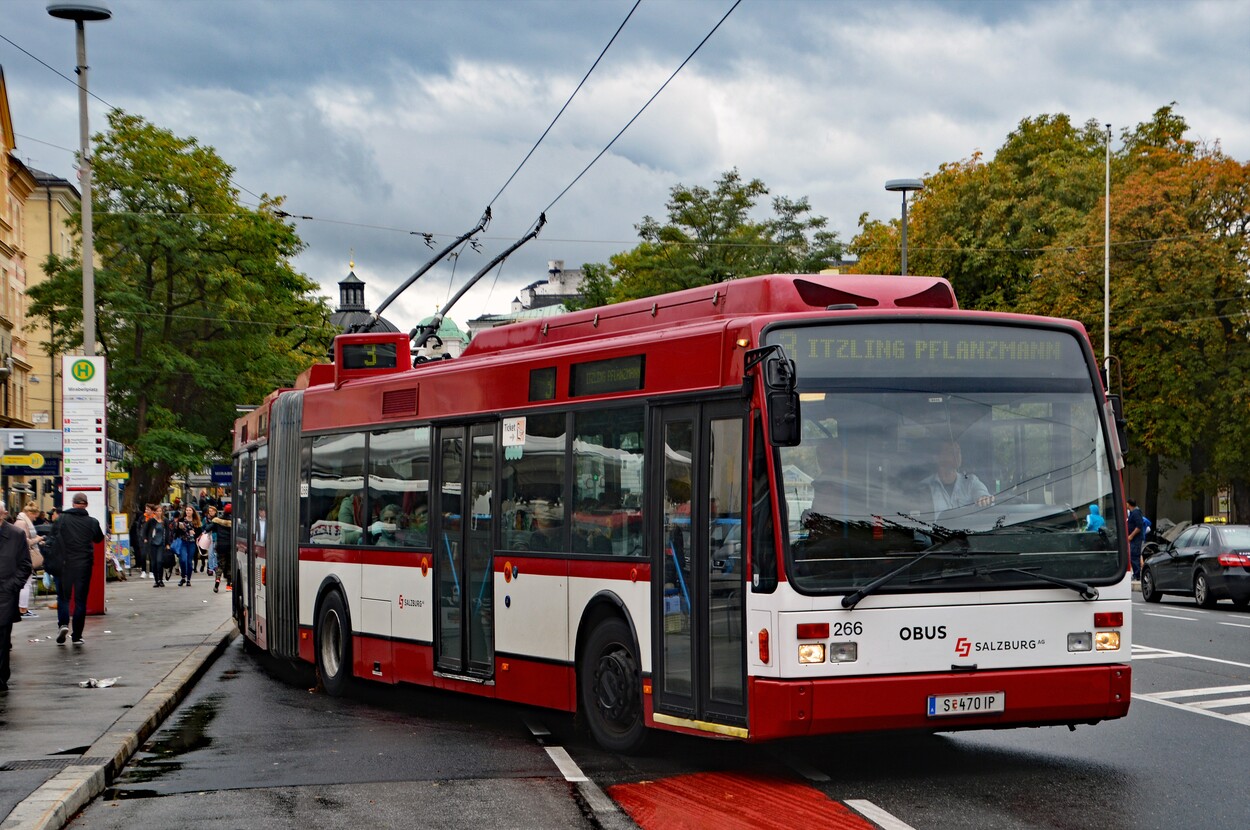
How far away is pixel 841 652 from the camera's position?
29.8 feet

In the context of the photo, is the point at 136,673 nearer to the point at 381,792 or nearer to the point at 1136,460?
the point at 381,792

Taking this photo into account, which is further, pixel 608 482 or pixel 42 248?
pixel 42 248

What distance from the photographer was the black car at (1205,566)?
2722 centimetres

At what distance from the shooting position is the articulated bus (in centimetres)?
919

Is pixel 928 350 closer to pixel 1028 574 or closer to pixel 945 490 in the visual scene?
pixel 945 490

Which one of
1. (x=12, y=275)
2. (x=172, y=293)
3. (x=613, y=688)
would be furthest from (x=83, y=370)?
(x=12, y=275)

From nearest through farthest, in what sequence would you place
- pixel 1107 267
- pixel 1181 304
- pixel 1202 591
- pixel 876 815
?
1. pixel 876 815
2. pixel 1202 591
3. pixel 1107 267
4. pixel 1181 304

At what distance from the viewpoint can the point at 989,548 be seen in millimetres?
9391

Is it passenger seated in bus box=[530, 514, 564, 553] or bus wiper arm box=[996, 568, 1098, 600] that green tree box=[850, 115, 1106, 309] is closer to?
passenger seated in bus box=[530, 514, 564, 553]

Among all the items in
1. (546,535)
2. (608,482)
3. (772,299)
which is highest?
(772,299)

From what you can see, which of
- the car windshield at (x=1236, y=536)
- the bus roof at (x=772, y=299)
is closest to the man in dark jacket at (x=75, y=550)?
the bus roof at (x=772, y=299)

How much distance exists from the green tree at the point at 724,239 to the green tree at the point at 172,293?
558 inches

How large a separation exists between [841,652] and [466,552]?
448cm

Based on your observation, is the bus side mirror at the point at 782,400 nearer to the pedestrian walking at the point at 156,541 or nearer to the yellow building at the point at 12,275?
the pedestrian walking at the point at 156,541
